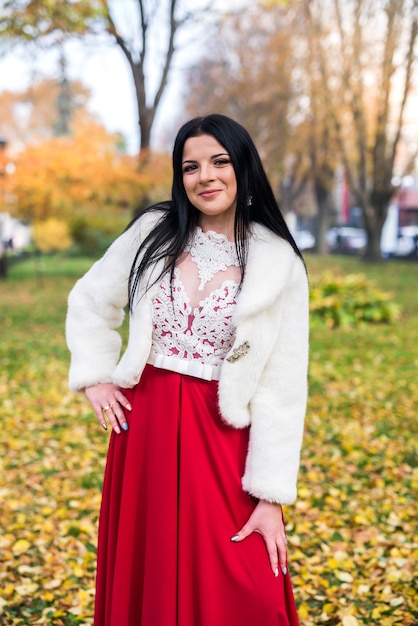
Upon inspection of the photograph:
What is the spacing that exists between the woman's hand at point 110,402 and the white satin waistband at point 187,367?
7.7 inches

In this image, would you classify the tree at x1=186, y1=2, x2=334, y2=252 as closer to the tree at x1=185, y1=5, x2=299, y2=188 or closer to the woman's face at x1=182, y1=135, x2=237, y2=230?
the tree at x1=185, y1=5, x2=299, y2=188

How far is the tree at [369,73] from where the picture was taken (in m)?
18.0

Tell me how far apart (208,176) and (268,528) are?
1.02 metres

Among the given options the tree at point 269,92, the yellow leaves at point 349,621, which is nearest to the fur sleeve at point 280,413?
the yellow leaves at point 349,621

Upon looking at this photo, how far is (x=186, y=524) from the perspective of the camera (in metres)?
1.99

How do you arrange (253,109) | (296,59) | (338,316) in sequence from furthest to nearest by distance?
(253,109) → (296,59) → (338,316)

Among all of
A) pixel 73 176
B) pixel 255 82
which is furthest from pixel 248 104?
pixel 73 176

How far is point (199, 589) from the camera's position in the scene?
1962 millimetres

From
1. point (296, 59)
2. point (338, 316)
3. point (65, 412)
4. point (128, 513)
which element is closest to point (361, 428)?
point (65, 412)

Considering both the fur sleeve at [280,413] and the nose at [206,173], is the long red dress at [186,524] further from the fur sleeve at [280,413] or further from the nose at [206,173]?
the nose at [206,173]

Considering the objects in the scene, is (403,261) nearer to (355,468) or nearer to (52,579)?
(355,468)

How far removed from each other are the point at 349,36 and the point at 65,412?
15206 millimetres

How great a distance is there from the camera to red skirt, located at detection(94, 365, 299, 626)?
195 cm

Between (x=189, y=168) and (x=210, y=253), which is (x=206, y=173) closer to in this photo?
(x=189, y=168)
